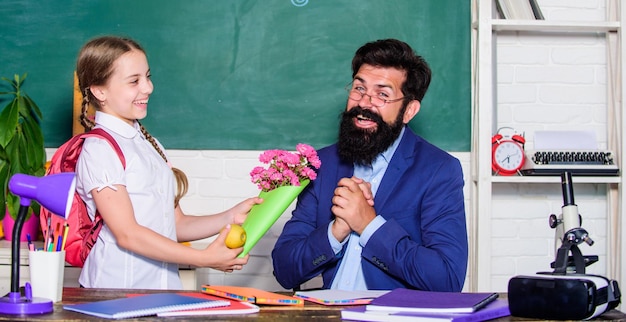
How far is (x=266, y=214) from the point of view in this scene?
83.0 inches

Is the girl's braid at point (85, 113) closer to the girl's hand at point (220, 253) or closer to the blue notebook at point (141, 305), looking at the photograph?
the girl's hand at point (220, 253)

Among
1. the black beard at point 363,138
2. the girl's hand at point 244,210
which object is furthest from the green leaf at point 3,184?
the black beard at point 363,138

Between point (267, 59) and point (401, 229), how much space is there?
1.38 meters

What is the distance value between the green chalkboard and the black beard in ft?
2.83

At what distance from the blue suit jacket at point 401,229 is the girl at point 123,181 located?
24cm

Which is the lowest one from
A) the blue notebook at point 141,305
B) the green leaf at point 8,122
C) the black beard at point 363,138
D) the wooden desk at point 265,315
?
the wooden desk at point 265,315

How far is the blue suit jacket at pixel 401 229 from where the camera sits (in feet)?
7.70

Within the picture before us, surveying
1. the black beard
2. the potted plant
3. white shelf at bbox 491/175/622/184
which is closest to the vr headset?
the black beard

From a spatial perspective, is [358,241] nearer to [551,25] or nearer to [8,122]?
[551,25]

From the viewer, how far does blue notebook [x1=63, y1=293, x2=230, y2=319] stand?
167 centimetres

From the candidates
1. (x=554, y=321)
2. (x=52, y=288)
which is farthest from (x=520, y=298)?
(x=52, y=288)

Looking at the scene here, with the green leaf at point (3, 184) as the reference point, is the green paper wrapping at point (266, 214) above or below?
below

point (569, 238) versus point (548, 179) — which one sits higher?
point (548, 179)

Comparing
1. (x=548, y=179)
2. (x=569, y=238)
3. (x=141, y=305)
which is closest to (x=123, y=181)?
(x=141, y=305)
